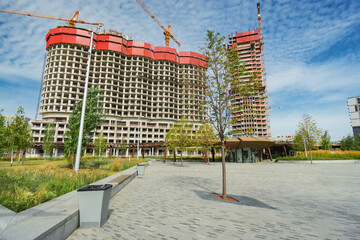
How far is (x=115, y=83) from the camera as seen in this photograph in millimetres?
81750

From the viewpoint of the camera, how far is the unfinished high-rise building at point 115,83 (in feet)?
232

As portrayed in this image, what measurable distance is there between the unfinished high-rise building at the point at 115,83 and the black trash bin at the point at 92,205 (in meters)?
61.3

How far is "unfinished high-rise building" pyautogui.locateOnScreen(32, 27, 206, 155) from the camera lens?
70812mm

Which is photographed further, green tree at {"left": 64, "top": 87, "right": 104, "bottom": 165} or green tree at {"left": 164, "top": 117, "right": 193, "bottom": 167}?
green tree at {"left": 164, "top": 117, "right": 193, "bottom": 167}

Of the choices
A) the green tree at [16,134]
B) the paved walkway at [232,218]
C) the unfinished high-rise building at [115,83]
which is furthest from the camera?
the unfinished high-rise building at [115,83]

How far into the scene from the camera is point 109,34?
8050cm

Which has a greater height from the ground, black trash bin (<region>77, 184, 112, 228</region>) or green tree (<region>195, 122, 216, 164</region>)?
green tree (<region>195, 122, 216, 164</region>)

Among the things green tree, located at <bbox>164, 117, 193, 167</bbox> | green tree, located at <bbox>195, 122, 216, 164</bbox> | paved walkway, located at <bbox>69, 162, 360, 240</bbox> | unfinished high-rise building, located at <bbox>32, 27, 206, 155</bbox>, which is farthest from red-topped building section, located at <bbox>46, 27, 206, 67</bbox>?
paved walkway, located at <bbox>69, 162, 360, 240</bbox>

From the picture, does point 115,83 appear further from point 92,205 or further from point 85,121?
point 92,205

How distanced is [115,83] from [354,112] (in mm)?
133784

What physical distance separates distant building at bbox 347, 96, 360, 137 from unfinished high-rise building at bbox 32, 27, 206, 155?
307ft

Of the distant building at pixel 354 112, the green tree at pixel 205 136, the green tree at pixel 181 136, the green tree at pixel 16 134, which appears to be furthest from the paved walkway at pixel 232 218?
the distant building at pixel 354 112

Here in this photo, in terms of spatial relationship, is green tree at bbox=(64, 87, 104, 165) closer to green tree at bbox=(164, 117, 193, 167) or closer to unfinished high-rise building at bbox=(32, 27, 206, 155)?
green tree at bbox=(164, 117, 193, 167)

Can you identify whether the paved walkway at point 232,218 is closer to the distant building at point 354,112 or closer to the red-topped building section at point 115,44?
the red-topped building section at point 115,44
